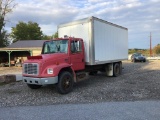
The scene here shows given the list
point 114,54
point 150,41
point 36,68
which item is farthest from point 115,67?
point 150,41

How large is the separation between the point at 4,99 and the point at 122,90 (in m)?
5.31

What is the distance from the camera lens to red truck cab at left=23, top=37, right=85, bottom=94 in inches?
360

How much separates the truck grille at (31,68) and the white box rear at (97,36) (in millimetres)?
3301

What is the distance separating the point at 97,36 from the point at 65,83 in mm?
3839

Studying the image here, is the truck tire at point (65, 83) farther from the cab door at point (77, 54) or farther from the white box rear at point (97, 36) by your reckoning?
the white box rear at point (97, 36)

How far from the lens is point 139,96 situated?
8.95 metres

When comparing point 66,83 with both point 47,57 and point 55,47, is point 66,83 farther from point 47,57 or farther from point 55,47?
point 55,47

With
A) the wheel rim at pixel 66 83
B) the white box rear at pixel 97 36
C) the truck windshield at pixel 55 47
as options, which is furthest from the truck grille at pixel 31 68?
the white box rear at pixel 97 36

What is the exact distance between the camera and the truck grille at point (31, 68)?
923 centimetres

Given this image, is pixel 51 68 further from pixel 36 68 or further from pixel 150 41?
pixel 150 41

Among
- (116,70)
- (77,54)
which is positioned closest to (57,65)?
(77,54)

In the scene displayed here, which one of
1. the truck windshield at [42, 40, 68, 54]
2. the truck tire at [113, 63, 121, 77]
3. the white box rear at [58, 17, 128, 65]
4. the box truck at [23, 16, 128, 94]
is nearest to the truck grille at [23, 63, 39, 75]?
the box truck at [23, 16, 128, 94]

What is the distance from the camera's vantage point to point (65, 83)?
9.77 m

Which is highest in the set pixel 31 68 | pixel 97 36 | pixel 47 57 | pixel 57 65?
pixel 97 36
